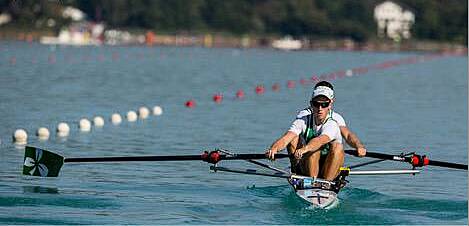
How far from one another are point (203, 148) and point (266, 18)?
124m

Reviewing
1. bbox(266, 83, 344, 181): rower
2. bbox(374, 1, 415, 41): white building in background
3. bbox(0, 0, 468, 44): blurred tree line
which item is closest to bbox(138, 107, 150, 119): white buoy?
bbox(266, 83, 344, 181): rower

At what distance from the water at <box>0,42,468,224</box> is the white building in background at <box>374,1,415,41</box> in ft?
311

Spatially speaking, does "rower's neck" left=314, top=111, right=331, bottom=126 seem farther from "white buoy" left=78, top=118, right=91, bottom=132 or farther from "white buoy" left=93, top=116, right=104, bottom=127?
"white buoy" left=93, top=116, right=104, bottom=127

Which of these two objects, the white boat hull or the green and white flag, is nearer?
the white boat hull

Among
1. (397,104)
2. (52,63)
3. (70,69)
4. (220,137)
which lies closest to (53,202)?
(220,137)

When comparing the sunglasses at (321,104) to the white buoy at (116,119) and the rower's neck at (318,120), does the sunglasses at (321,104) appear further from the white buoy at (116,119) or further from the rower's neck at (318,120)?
the white buoy at (116,119)

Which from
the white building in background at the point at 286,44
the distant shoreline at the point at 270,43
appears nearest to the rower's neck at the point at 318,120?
the distant shoreline at the point at 270,43

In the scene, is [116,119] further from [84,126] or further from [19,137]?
[19,137]

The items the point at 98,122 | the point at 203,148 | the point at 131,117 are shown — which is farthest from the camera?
the point at 131,117

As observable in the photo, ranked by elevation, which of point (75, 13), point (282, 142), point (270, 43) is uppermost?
point (75, 13)

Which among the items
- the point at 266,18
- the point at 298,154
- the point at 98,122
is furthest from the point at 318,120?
the point at 266,18

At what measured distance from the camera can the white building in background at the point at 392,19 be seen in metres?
143

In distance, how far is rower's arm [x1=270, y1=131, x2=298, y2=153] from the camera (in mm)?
15514

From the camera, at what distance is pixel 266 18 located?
482ft
